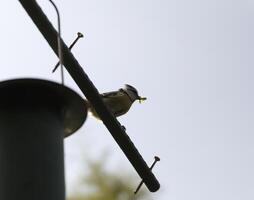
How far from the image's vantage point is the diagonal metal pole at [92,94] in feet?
7.25

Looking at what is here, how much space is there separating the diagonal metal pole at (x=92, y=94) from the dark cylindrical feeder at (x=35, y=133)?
34 cm

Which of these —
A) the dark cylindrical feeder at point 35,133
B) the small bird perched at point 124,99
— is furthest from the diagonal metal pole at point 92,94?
the small bird perched at point 124,99

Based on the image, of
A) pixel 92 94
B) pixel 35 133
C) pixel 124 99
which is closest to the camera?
pixel 35 133

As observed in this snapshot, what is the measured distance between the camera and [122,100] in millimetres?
4129

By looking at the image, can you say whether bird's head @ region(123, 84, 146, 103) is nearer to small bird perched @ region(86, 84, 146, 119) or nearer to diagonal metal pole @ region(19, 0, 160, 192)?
small bird perched @ region(86, 84, 146, 119)

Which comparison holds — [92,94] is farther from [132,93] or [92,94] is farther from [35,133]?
[132,93]

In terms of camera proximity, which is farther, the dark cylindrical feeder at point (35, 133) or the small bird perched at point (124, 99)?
the small bird perched at point (124, 99)

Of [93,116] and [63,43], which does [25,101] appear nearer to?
[63,43]

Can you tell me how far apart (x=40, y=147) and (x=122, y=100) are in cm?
229

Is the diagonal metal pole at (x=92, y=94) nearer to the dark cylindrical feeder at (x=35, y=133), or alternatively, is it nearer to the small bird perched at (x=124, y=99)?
the dark cylindrical feeder at (x=35, y=133)

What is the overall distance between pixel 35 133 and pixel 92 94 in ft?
1.94

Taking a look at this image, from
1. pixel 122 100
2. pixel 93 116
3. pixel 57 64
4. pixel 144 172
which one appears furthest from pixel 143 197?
pixel 122 100

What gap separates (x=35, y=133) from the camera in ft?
6.17

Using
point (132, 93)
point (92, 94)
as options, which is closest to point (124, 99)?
point (132, 93)
